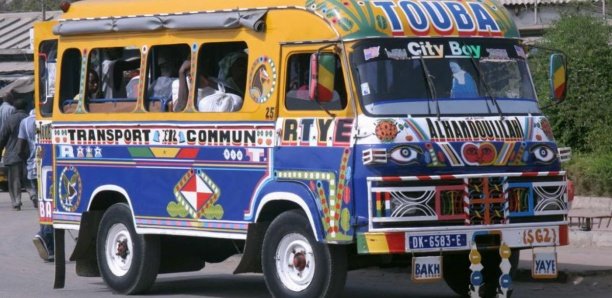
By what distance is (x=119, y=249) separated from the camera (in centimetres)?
1376

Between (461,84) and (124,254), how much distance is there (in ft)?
13.0

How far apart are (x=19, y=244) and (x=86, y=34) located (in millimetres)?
5823

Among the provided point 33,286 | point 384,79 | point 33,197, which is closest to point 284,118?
point 384,79

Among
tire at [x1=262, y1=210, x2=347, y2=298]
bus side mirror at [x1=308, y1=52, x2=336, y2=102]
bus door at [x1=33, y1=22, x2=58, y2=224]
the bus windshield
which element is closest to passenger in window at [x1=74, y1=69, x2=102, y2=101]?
bus door at [x1=33, y1=22, x2=58, y2=224]

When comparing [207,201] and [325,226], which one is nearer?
[325,226]

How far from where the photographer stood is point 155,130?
13.1m

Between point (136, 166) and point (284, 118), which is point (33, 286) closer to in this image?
point (136, 166)

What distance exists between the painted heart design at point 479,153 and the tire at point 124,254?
141 inches

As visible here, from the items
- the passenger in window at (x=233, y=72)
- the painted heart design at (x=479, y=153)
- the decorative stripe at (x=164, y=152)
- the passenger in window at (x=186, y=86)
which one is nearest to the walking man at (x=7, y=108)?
the decorative stripe at (x=164, y=152)

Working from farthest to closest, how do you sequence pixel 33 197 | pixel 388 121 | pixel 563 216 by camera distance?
pixel 33 197
pixel 563 216
pixel 388 121

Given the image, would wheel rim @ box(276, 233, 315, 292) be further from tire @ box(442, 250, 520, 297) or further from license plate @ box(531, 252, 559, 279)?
license plate @ box(531, 252, 559, 279)

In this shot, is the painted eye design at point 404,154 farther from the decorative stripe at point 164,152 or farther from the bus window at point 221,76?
the decorative stripe at point 164,152

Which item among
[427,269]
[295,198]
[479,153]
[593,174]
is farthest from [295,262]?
[593,174]

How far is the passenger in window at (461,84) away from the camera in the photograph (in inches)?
457
